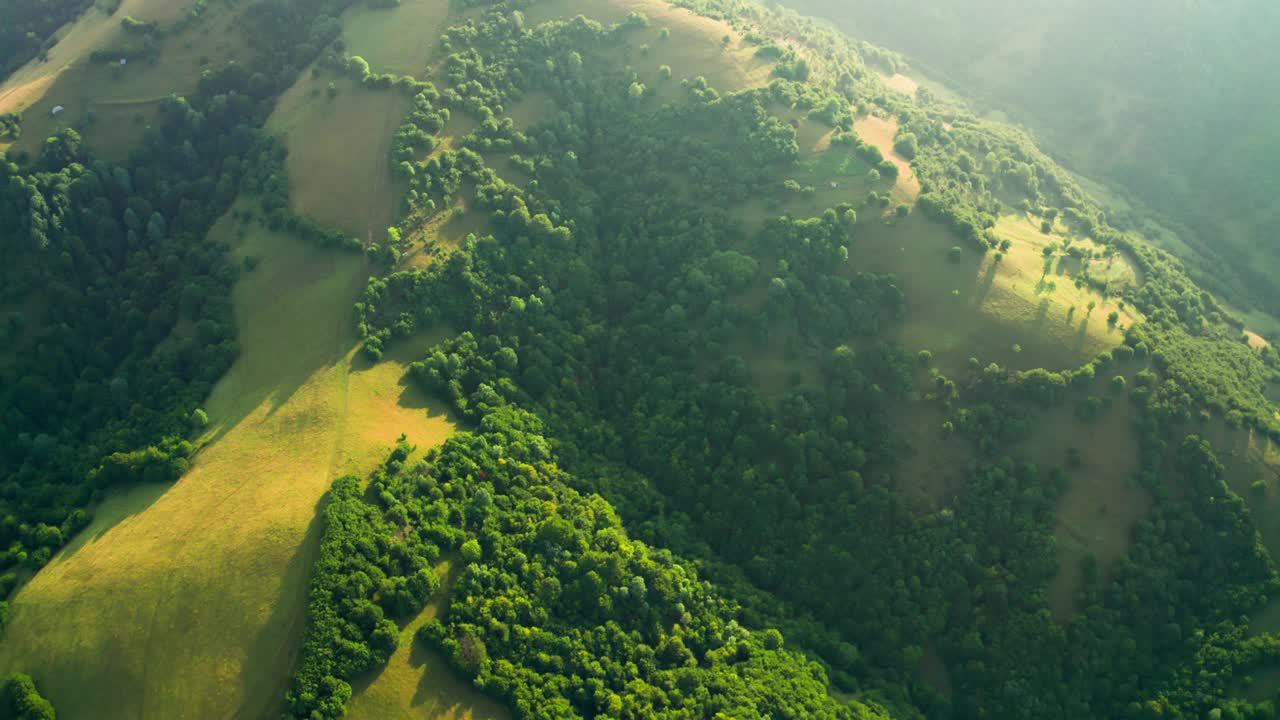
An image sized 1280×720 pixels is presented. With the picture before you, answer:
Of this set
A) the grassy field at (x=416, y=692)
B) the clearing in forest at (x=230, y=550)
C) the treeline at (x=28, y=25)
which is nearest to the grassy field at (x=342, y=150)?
the clearing in forest at (x=230, y=550)

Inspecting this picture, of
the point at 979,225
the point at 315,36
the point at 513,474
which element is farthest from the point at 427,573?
the point at 315,36

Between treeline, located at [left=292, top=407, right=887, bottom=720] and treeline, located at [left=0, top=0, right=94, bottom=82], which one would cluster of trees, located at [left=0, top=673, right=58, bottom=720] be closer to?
treeline, located at [left=292, top=407, right=887, bottom=720]

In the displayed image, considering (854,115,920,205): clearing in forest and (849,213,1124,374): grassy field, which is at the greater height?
(854,115,920,205): clearing in forest

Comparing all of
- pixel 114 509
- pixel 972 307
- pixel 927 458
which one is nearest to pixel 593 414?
pixel 927 458

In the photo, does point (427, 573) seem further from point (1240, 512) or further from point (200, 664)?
point (1240, 512)

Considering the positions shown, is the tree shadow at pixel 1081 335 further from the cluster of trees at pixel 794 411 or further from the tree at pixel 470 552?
the tree at pixel 470 552

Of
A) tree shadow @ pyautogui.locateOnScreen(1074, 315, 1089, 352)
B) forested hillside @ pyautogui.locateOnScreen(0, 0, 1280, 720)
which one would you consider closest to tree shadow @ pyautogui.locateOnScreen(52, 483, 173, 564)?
forested hillside @ pyautogui.locateOnScreen(0, 0, 1280, 720)
